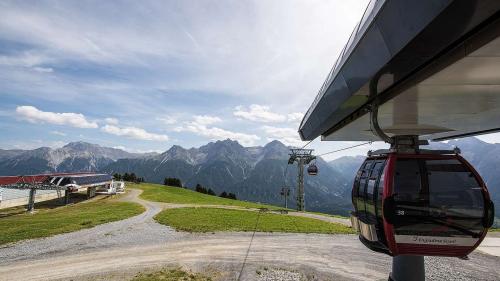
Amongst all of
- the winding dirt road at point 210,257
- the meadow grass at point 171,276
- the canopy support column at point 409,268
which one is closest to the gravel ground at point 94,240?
the winding dirt road at point 210,257

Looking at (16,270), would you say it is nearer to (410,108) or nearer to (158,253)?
(158,253)

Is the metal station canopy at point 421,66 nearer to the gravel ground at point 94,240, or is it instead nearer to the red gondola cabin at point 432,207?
the red gondola cabin at point 432,207

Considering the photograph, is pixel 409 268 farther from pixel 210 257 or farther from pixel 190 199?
pixel 190 199

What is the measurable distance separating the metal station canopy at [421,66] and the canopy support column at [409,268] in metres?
5.40

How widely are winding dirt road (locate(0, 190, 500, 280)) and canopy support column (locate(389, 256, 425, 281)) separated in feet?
18.3

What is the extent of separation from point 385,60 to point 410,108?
4644mm

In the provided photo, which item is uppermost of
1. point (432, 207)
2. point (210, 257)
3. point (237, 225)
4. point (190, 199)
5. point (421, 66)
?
point (421, 66)

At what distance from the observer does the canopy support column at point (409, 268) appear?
1334cm

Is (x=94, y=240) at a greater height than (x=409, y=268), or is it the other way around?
(x=409, y=268)

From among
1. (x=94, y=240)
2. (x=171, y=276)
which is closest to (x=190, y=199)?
(x=94, y=240)

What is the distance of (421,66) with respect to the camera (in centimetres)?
615

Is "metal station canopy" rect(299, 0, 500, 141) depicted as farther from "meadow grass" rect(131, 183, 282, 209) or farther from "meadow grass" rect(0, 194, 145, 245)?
"meadow grass" rect(131, 183, 282, 209)

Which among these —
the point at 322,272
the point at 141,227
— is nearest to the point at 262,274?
the point at 322,272

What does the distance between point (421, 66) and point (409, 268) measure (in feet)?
33.1
